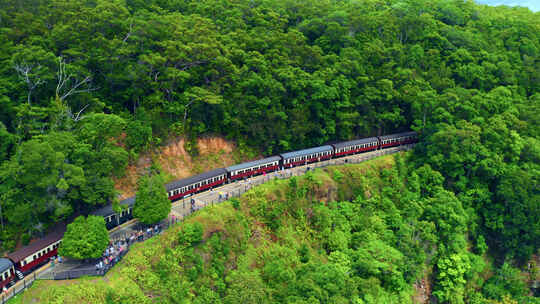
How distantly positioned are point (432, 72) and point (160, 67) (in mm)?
43413

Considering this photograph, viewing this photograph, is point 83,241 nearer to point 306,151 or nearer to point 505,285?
point 306,151

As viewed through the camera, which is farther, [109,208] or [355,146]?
[355,146]

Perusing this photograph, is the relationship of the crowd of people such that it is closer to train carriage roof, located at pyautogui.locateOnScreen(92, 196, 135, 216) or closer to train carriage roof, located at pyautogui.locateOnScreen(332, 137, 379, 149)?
train carriage roof, located at pyautogui.locateOnScreen(92, 196, 135, 216)

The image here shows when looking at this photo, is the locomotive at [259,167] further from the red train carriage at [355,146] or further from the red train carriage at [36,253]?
the red train carriage at [36,253]

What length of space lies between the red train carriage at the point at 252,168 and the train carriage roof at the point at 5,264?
2195 cm

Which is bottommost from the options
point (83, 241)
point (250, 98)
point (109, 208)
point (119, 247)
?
point (119, 247)

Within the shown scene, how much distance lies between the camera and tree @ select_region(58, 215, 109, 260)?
2878 centimetres

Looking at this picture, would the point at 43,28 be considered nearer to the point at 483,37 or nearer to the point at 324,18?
the point at 324,18

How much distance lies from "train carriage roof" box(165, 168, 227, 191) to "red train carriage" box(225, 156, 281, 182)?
99cm

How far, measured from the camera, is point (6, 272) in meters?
27.4

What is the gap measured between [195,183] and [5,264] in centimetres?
1782

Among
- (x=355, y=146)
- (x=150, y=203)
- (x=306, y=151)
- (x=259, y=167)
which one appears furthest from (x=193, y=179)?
(x=355, y=146)

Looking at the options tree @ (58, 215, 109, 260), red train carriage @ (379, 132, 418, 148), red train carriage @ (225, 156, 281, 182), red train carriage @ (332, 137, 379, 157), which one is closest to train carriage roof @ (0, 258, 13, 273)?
tree @ (58, 215, 109, 260)

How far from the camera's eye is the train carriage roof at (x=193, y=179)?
39.4 metres
